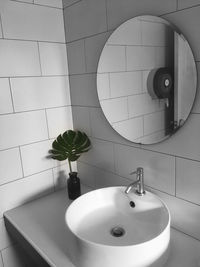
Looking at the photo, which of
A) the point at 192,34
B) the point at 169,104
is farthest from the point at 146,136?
the point at 192,34

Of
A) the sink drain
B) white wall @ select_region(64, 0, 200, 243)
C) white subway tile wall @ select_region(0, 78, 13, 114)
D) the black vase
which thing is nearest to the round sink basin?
the sink drain

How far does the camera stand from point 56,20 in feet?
4.51

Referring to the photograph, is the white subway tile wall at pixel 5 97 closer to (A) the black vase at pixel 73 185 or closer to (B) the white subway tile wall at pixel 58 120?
(B) the white subway tile wall at pixel 58 120

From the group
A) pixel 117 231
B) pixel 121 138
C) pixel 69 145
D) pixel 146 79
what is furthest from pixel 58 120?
pixel 117 231

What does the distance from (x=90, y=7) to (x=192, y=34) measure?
611mm

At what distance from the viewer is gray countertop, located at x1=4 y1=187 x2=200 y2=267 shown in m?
0.91

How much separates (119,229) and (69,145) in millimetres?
550

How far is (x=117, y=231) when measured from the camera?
1.04m

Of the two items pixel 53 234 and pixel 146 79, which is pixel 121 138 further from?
pixel 53 234

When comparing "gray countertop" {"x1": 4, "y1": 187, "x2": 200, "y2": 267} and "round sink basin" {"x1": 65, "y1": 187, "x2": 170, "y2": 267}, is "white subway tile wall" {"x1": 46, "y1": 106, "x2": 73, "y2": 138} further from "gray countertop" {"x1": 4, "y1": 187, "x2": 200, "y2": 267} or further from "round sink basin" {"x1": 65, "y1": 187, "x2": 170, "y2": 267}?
"round sink basin" {"x1": 65, "y1": 187, "x2": 170, "y2": 267}

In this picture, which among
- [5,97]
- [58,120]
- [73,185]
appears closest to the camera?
[5,97]

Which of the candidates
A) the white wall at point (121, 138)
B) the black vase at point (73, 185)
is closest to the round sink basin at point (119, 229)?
the white wall at point (121, 138)

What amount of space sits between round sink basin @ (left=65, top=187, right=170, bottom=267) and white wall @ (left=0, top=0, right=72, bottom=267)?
1.47 feet

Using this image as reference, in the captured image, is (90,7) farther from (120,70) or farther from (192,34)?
(192,34)
